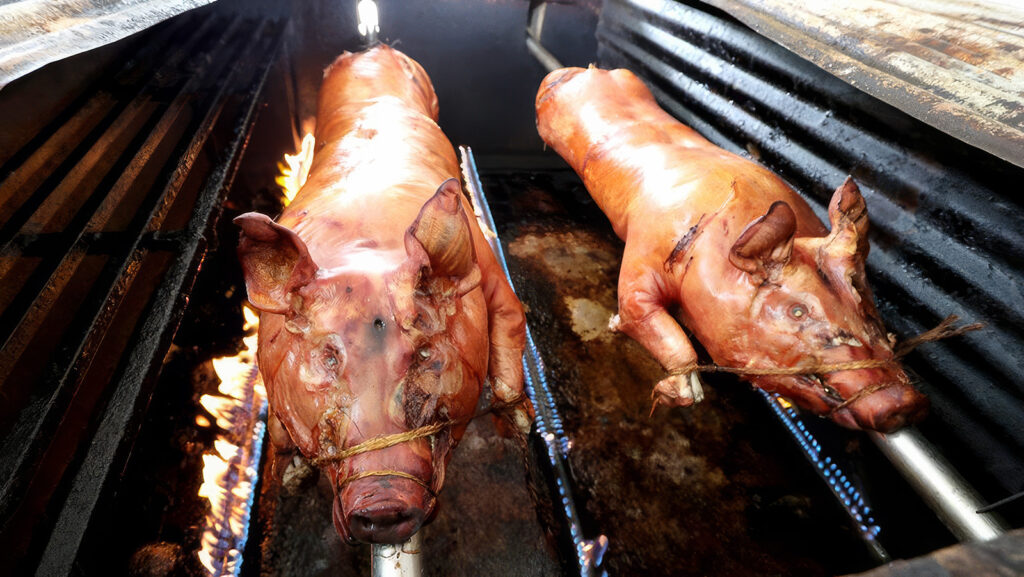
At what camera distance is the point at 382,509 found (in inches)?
54.4

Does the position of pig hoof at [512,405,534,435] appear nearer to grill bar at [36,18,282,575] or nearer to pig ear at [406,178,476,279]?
pig ear at [406,178,476,279]

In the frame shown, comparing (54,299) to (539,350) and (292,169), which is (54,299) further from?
(292,169)

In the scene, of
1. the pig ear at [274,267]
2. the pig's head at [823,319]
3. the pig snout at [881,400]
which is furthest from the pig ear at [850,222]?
the pig ear at [274,267]

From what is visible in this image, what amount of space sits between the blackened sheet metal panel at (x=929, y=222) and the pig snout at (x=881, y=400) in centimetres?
59

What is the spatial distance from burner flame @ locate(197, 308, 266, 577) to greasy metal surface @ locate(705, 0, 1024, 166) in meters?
3.51

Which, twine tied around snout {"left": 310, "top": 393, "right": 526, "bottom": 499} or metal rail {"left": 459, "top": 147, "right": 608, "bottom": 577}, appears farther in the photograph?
metal rail {"left": 459, "top": 147, "right": 608, "bottom": 577}

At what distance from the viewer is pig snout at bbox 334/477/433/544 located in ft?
4.56

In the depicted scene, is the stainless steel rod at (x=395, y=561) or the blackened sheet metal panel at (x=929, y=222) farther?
the blackened sheet metal panel at (x=929, y=222)

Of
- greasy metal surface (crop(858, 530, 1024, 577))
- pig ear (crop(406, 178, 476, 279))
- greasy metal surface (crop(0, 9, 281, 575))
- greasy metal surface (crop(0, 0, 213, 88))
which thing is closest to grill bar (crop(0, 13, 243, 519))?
greasy metal surface (crop(0, 9, 281, 575))

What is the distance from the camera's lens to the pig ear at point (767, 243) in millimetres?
1900

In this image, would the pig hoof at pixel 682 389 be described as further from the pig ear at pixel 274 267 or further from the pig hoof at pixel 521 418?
the pig ear at pixel 274 267

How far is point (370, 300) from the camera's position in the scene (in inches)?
63.9

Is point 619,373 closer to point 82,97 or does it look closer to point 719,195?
point 719,195

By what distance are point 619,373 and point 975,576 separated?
267 centimetres
